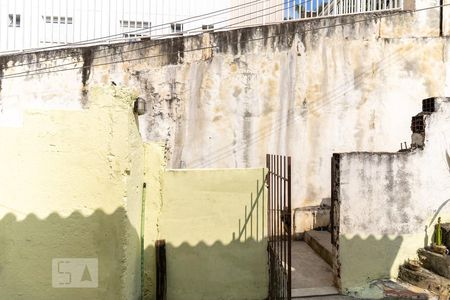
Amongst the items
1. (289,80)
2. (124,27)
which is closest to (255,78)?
(289,80)

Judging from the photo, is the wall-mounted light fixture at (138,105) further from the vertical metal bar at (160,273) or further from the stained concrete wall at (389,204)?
the stained concrete wall at (389,204)

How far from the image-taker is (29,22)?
26.7 feet

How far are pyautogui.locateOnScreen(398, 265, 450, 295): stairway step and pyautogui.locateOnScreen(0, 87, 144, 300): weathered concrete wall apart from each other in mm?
4050

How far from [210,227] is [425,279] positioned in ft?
10.1

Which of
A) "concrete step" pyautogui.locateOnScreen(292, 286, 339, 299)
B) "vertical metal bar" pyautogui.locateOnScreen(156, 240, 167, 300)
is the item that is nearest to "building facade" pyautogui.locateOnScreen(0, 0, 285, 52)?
"vertical metal bar" pyautogui.locateOnScreen(156, 240, 167, 300)

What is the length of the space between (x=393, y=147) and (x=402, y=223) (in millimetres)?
2832

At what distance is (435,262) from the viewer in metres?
5.24

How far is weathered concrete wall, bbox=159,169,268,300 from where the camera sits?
486cm

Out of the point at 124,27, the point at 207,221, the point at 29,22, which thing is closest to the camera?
the point at 207,221

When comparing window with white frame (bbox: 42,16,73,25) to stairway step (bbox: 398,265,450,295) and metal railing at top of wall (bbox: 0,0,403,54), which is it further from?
stairway step (bbox: 398,265,450,295)

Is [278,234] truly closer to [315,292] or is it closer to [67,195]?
[315,292]

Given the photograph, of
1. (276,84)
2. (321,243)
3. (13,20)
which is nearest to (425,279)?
(321,243)

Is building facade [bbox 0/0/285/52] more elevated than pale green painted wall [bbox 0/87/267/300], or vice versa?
building facade [bbox 0/0/285/52]

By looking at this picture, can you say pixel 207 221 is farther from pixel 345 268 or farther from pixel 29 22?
pixel 29 22
